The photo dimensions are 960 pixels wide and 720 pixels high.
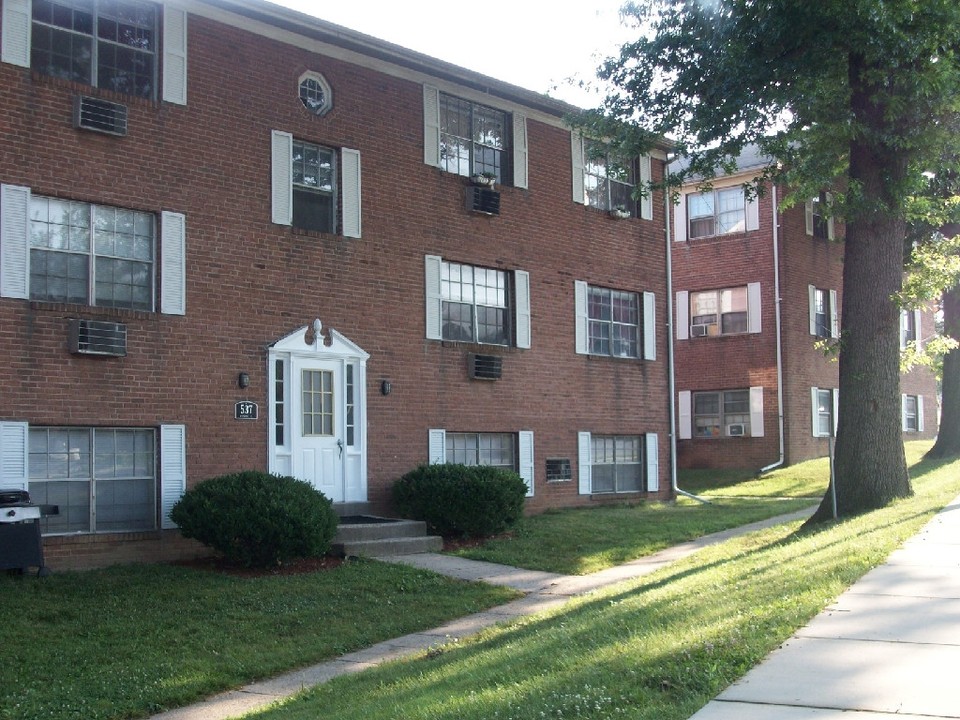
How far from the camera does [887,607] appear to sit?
7.70 metres

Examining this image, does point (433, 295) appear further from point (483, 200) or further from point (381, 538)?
point (381, 538)

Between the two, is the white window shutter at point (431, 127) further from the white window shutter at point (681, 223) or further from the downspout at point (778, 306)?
the white window shutter at point (681, 223)

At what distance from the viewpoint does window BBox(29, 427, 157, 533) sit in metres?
13.2

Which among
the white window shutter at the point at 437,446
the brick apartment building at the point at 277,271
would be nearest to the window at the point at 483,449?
the brick apartment building at the point at 277,271

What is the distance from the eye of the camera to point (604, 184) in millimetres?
21531

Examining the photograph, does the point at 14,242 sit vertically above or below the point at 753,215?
below

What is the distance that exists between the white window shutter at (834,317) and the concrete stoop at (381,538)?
17885 mm

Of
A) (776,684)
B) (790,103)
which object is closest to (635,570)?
(790,103)

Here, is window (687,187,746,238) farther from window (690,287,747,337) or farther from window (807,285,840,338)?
window (807,285,840,338)

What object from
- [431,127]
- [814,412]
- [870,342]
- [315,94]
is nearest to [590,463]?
[431,127]

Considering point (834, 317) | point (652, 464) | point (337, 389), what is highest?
point (834, 317)

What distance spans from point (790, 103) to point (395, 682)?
11.1 meters

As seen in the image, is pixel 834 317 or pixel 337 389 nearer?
pixel 337 389

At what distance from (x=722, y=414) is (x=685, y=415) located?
1.10 m
